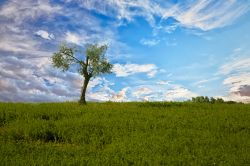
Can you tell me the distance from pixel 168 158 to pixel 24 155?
22.8 feet

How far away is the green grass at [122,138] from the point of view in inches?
733

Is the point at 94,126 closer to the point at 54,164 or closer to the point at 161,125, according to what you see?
the point at 161,125

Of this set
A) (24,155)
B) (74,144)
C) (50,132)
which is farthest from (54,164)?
(50,132)

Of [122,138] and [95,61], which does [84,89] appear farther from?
[122,138]

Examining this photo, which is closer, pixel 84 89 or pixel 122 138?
pixel 122 138

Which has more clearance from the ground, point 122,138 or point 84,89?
point 84,89

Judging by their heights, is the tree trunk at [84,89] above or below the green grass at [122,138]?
above

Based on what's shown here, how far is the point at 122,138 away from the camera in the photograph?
24.4m

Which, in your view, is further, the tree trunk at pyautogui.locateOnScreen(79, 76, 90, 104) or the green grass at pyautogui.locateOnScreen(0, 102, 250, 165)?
the tree trunk at pyautogui.locateOnScreen(79, 76, 90, 104)

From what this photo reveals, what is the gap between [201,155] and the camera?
63.6ft

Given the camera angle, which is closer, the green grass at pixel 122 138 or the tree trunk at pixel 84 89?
the green grass at pixel 122 138

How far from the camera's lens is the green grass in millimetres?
18625

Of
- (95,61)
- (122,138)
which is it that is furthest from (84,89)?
(122,138)

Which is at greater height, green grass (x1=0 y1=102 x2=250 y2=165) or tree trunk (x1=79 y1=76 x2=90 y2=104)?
tree trunk (x1=79 y1=76 x2=90 y2=104)
